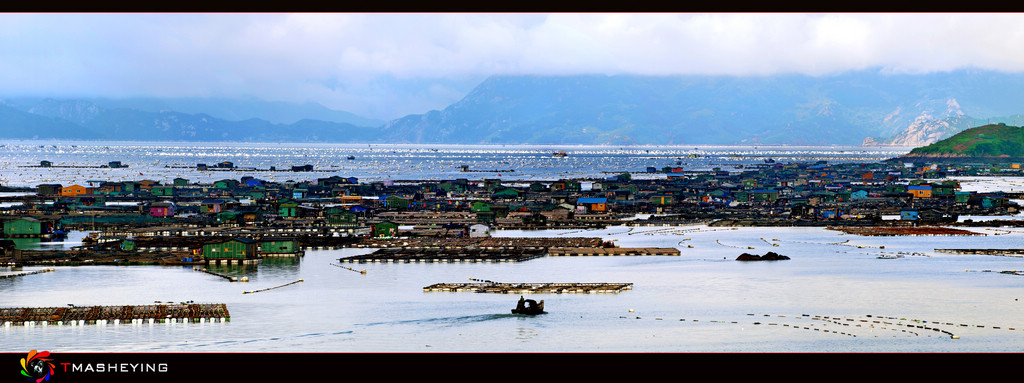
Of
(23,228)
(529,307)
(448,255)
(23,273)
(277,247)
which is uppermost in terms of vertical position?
(23,228)

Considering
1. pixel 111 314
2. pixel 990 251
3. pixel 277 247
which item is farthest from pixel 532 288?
pixel 990 251

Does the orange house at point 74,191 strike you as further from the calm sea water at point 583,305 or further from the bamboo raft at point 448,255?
the bamboo raft at point 448,255

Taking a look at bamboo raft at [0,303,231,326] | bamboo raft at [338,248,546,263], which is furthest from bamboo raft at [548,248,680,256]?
bamboo raft at [0,303,231,326]

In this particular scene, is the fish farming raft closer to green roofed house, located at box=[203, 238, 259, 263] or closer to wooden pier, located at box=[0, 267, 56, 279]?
green roofed house, located at box=[203, 238, 259, 263]

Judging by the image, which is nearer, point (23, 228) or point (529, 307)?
point (529, 307)

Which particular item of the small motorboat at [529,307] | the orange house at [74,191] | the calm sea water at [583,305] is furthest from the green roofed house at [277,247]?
the orange house at [74,191]
